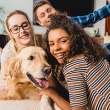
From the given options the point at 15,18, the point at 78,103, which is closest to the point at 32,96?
the point at 78,103

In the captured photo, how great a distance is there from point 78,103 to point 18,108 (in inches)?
17.6

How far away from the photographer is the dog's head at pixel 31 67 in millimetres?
903

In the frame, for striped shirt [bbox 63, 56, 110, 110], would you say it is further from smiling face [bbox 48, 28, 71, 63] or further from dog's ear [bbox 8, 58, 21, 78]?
dog's ear [bbox 8, 58, 21, 78]

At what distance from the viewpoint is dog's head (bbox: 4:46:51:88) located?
0.90m

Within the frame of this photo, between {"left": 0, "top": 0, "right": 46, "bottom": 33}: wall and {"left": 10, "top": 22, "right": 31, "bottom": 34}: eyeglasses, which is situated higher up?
{"left": 0, "top": 0, "right": 46, "bottom": 33}: wall

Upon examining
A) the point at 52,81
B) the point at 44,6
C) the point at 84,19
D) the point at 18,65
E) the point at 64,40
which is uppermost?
the point at 44,6

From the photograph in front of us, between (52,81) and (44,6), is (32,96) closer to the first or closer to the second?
(52,81)

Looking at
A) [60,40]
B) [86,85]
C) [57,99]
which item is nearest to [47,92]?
[57,99]

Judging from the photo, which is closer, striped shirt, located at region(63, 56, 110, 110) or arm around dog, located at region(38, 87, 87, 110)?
striped shirt, located at region(63, 56, 110, 110)

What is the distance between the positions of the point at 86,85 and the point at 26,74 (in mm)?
518

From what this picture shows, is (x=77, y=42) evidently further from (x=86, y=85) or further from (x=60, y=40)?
(x=86, y=85)

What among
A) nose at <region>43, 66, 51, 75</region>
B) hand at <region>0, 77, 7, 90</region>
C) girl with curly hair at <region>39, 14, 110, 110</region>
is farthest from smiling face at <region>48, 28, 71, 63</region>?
hand at <region>0, 77, 7, 90</region>

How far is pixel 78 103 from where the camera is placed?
68 cm

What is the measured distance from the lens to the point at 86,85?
0.75 meters
